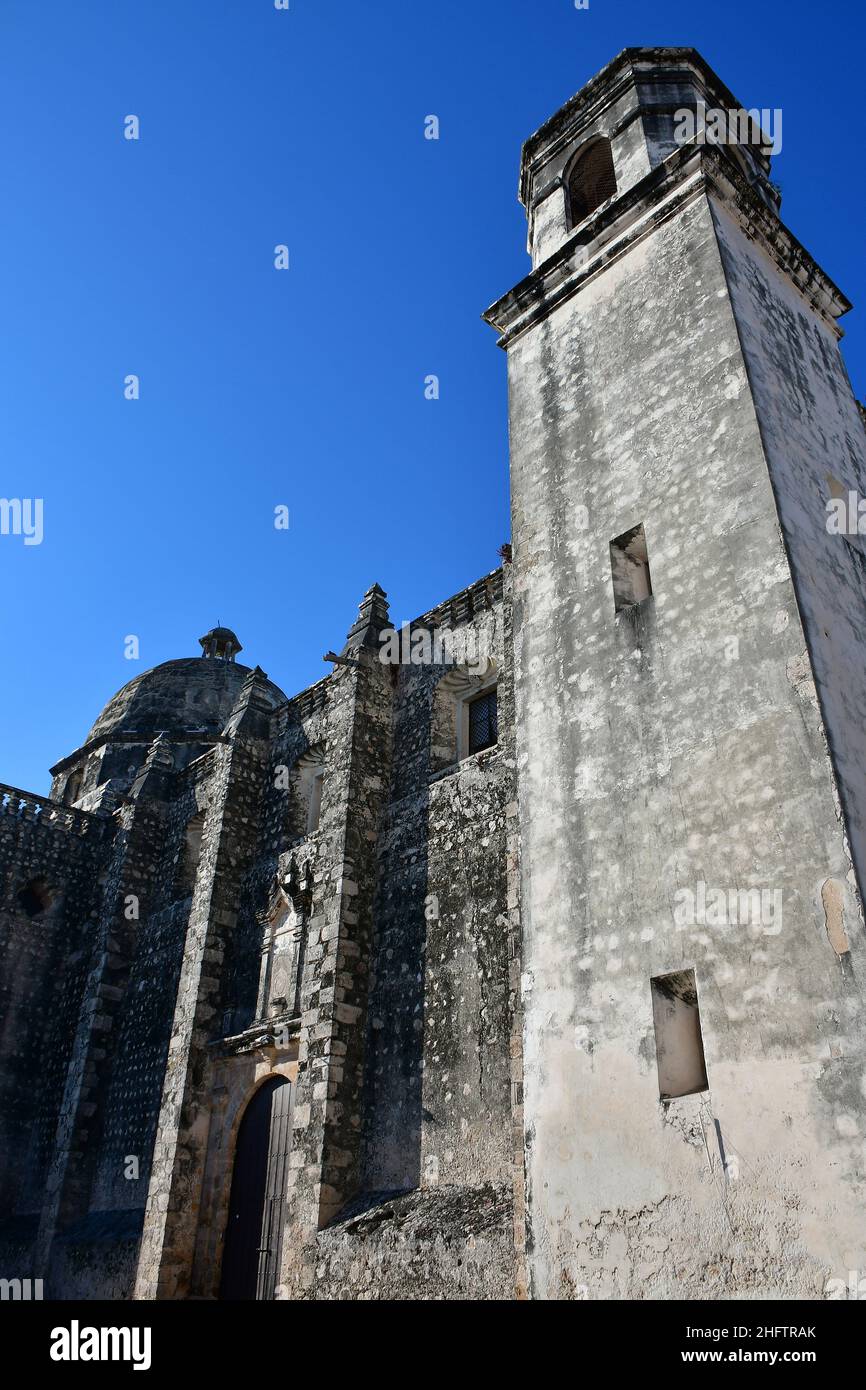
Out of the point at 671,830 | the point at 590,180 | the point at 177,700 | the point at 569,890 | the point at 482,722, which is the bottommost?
the point at 569,890

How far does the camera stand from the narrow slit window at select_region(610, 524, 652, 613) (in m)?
8.43

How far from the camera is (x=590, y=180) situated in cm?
1198

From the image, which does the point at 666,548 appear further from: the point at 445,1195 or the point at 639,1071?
the point at 445,1195

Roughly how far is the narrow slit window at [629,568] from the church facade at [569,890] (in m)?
0.04

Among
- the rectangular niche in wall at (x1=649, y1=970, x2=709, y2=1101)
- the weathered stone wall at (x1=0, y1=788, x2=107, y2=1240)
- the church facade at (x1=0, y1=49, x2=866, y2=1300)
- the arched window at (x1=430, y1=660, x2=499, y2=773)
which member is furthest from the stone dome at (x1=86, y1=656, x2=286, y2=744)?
the rectangular niche in wall at (x1=649, y1=970, x2=709, y2=1101)

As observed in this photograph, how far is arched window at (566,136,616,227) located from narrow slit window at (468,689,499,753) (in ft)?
19.8

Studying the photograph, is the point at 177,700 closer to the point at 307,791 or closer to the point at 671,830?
the point at 307,791

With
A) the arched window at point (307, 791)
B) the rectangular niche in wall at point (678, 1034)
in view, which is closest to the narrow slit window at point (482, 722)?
the arched window at point (307, 791)

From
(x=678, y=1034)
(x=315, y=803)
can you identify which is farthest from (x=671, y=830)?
(x=315, y=803)

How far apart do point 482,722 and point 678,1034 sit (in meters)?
6.34

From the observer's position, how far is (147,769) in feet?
60.3

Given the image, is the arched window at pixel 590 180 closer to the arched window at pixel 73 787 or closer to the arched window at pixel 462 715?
the arched window at pixel 462 715
